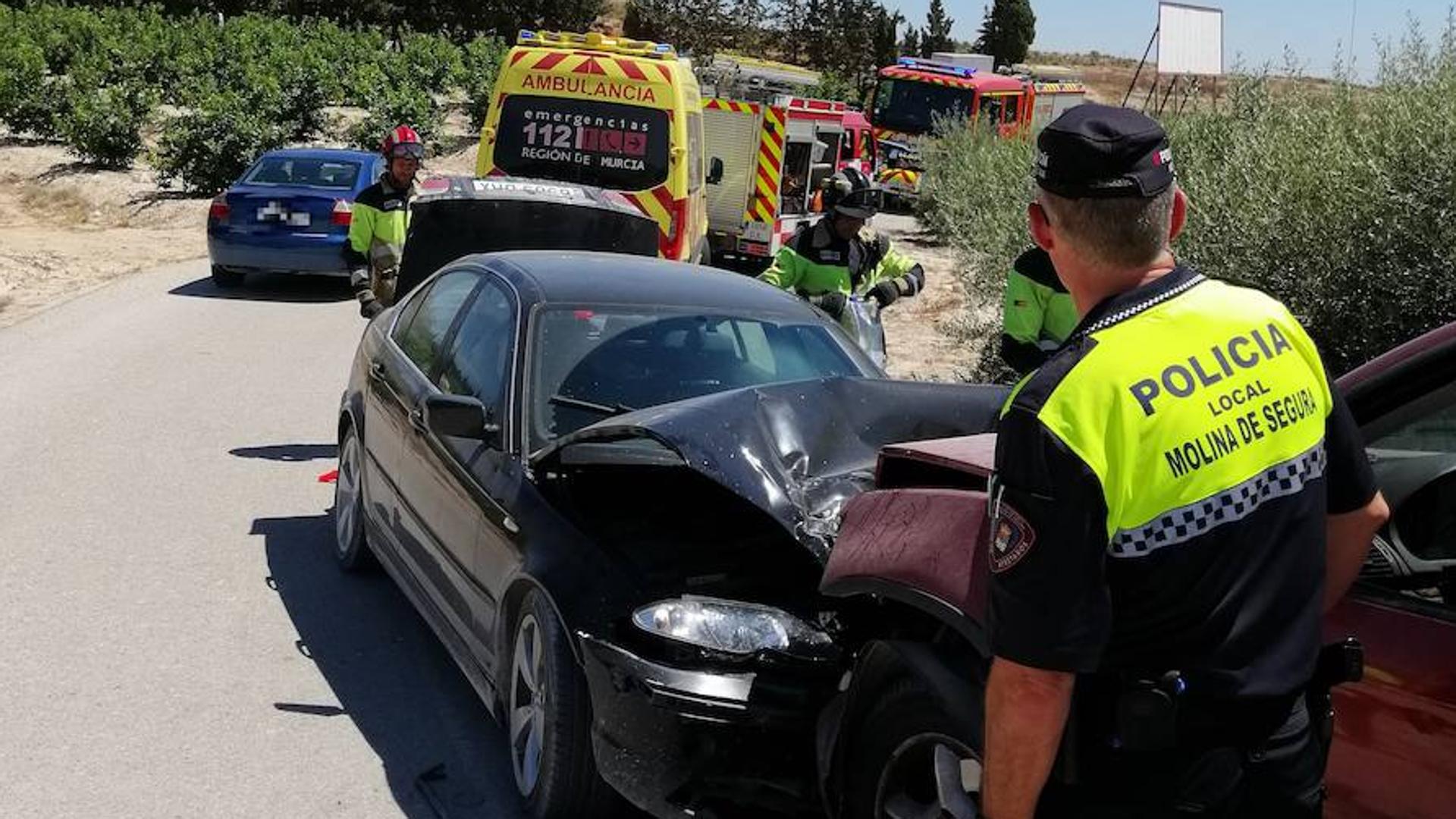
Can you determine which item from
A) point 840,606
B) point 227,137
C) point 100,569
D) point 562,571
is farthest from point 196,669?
point 227,137

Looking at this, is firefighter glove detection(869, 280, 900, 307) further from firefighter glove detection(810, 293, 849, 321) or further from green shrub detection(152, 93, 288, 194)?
green shrub detection(152, 93, 288, 194)

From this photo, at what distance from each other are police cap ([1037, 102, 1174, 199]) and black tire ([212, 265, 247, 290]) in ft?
50.8

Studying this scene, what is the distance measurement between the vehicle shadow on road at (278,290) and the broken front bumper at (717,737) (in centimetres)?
1263

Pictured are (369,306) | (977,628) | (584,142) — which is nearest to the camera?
(977,628)

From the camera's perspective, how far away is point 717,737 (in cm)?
384

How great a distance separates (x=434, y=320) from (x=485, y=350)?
768mm

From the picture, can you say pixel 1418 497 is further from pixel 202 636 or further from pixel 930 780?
pixel 202 636

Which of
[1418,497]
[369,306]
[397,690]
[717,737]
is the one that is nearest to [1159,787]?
[1418,497]

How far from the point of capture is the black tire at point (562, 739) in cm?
421

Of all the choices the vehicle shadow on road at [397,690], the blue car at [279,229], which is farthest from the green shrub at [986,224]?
the blue car at [279,229]

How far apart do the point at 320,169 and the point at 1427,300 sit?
40.3 ft

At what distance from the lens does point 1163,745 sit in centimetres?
224

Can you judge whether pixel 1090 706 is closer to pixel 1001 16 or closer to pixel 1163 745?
pixel 1163 745

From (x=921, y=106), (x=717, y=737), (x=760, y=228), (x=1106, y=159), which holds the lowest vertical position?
(x=717, y=737)
